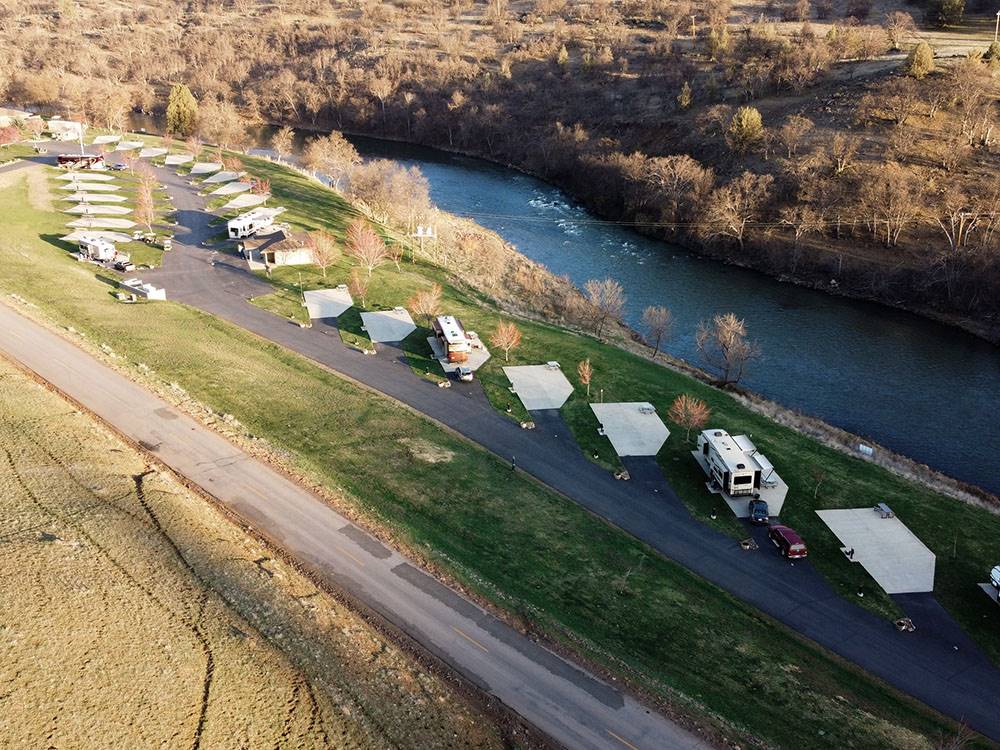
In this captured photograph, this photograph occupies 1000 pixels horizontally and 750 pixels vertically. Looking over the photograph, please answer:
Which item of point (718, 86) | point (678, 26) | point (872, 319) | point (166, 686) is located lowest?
point (872, 319)

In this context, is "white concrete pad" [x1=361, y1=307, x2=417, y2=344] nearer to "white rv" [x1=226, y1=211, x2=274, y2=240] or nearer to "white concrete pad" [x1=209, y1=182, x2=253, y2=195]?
"white rv" [x1=226, y1=211, x2=274, y2=240]

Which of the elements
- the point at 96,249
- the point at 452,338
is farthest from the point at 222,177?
the point at 452,338

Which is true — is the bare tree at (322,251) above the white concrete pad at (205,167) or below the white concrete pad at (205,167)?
below

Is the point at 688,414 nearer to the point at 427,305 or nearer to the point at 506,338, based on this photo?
the point at 506,338

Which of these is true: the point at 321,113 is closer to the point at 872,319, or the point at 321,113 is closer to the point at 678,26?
the point at 678,26

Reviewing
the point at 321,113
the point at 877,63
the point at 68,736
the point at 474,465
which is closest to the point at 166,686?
the point at 68,736

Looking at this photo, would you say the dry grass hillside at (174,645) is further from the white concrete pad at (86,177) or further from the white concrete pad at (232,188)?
the white concrete pad at (86,177)

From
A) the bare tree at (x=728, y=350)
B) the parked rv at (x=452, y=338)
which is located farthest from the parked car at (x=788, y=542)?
the parked rv at (x=452, y=338)
